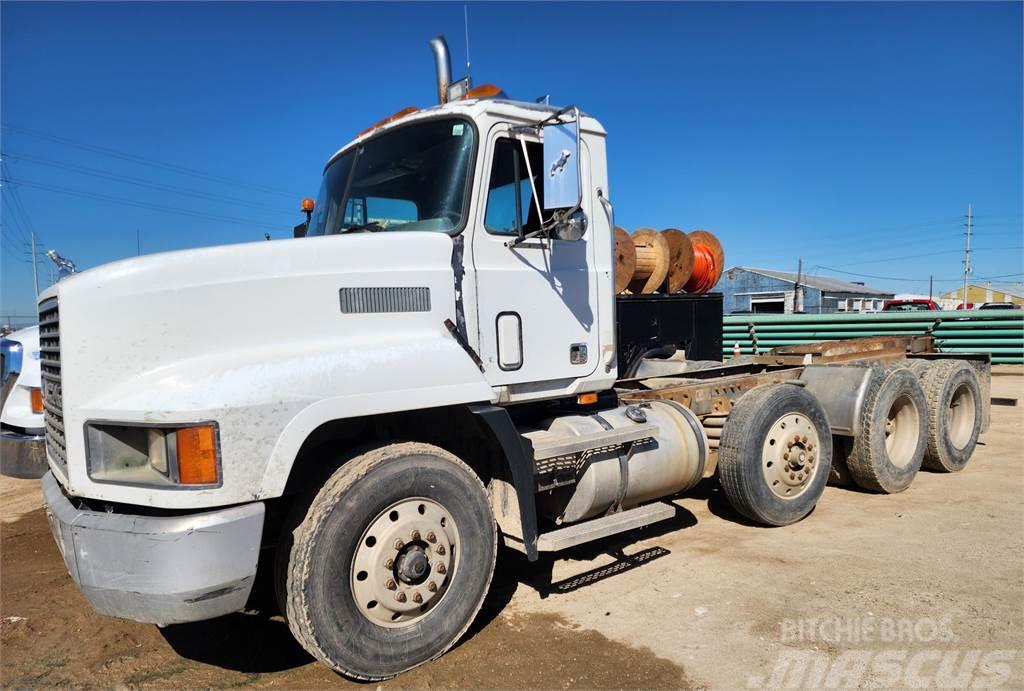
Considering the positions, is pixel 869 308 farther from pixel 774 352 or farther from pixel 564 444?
pixel 564 444

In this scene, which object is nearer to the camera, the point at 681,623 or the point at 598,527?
the point at 681,623

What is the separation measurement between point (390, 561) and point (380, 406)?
28.9 inches

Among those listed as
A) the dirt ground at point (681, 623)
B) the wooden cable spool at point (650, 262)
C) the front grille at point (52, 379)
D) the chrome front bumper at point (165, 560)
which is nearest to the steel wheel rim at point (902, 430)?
the dirt ground at point (681, 623)

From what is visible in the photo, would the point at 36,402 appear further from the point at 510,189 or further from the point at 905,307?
the point at 905,307

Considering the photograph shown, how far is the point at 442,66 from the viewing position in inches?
193

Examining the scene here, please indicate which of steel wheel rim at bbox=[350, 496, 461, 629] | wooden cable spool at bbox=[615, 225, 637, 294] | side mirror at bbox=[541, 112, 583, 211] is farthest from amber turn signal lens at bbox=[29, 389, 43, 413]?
wooden cable spool at bbox=[615, 225, 637, 294]

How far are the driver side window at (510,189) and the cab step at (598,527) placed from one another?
1.79 metres

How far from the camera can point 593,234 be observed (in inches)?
175

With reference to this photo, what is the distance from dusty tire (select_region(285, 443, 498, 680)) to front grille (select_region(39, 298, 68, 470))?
1.21 meters

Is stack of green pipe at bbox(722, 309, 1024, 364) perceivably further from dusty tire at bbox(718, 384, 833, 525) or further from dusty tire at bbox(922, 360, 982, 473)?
dusty tire at bbox(718, 384, 833, 525)

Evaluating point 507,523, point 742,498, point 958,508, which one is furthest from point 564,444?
point 958,508

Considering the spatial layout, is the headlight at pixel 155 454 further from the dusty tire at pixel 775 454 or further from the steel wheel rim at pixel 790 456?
the steel wheel rim at pixel 790 456

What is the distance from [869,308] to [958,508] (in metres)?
42.8

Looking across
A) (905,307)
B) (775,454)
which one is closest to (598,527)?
(775,454)
